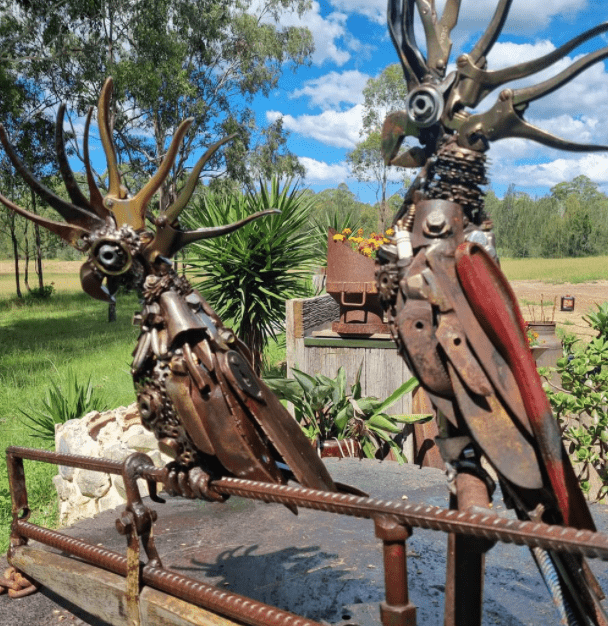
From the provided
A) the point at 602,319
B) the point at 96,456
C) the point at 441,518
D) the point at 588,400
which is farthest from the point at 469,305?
the point at 96,456

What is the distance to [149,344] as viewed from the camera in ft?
6.71

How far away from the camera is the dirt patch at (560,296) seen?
15.6 meters

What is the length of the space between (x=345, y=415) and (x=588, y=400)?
1.73 metres

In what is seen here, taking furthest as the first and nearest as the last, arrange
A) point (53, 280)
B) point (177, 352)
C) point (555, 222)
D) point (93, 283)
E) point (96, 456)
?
point (555, 222) → point (53, 280) → point (96, 456) → point (93, 283) → point (177, 352)

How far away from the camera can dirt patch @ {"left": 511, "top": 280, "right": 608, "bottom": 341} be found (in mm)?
15594

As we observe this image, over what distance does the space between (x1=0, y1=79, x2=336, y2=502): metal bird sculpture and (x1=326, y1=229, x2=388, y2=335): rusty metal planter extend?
2.77 metres

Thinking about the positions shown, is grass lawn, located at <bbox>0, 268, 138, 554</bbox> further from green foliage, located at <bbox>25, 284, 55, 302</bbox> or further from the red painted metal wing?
the red painted metal wing

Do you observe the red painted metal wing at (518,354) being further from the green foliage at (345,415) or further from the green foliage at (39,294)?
the green foliage at (39,294)

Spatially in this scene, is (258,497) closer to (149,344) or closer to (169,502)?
(149,344)

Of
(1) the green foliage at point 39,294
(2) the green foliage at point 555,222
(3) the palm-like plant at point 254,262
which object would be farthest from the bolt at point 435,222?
(2) the green foliage at point 555,222

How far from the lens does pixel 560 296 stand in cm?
2012

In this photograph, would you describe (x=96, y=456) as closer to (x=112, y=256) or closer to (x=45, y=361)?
(x=112, y=256)

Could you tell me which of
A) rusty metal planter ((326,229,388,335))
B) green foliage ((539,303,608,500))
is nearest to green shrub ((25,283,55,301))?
rusty metal planter ((326,229,388,335))

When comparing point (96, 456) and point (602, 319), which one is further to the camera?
point (96, 456)
